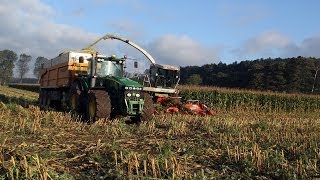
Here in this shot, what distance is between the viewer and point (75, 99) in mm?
15781

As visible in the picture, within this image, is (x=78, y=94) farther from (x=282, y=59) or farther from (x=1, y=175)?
(x=282, y=59)

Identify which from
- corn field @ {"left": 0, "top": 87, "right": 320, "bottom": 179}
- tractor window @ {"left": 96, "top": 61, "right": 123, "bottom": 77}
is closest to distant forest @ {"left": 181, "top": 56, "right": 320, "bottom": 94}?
tractor window @ {"left": 96, "top": 61, "right": 123, "bottom": 77}

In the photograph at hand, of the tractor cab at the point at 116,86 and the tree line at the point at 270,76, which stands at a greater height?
the tree line at the point at 270,76

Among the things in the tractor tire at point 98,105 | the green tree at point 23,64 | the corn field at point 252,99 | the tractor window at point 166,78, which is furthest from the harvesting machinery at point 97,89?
the green tree at point 23,64

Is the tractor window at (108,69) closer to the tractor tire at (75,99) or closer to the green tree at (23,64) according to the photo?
the tractor tire at (75,99)

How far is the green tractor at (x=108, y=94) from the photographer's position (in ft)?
44.5

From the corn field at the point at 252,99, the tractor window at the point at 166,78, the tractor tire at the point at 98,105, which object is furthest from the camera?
the corn field at the point at 252,99

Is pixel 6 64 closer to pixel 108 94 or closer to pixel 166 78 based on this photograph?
pixel 166 78

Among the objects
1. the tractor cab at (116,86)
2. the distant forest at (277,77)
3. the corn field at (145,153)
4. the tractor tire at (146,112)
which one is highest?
the distant forest at (277,77)

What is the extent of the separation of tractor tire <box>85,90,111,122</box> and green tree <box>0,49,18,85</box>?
86.3 meters

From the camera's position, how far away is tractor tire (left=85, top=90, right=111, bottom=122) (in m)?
13.2

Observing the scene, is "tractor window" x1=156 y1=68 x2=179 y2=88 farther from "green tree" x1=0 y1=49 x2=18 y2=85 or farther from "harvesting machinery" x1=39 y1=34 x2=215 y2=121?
"green tree" x1=0 y1=49 x2=18 y2=85

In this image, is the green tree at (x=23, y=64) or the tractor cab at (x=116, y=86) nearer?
the tractor cab at (x=116, y=86)

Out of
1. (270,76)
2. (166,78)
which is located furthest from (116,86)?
(270,76)
